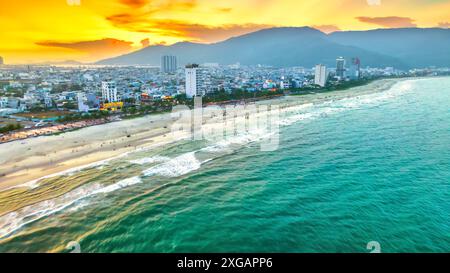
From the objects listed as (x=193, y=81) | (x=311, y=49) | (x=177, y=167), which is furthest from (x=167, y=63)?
(x=311, y=49)

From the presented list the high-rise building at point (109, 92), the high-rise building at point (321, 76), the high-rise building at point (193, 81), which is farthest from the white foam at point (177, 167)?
the high-rise building at point (321, 76)

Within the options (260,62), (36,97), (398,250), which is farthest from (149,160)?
(260,62)

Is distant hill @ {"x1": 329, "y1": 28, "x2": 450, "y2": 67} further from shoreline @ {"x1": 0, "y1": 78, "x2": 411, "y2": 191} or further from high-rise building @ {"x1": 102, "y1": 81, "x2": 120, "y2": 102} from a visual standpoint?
shoreline @ {"x1": 0, "y1": 78, "x2": 411, "y2": 191}

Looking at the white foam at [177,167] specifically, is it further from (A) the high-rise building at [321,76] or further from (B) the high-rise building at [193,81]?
(A) the high-rise building at [321,76]

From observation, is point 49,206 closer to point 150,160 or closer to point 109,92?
point 150,160

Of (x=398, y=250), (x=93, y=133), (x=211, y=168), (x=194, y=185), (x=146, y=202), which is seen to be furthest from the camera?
(x=93, y=133)
